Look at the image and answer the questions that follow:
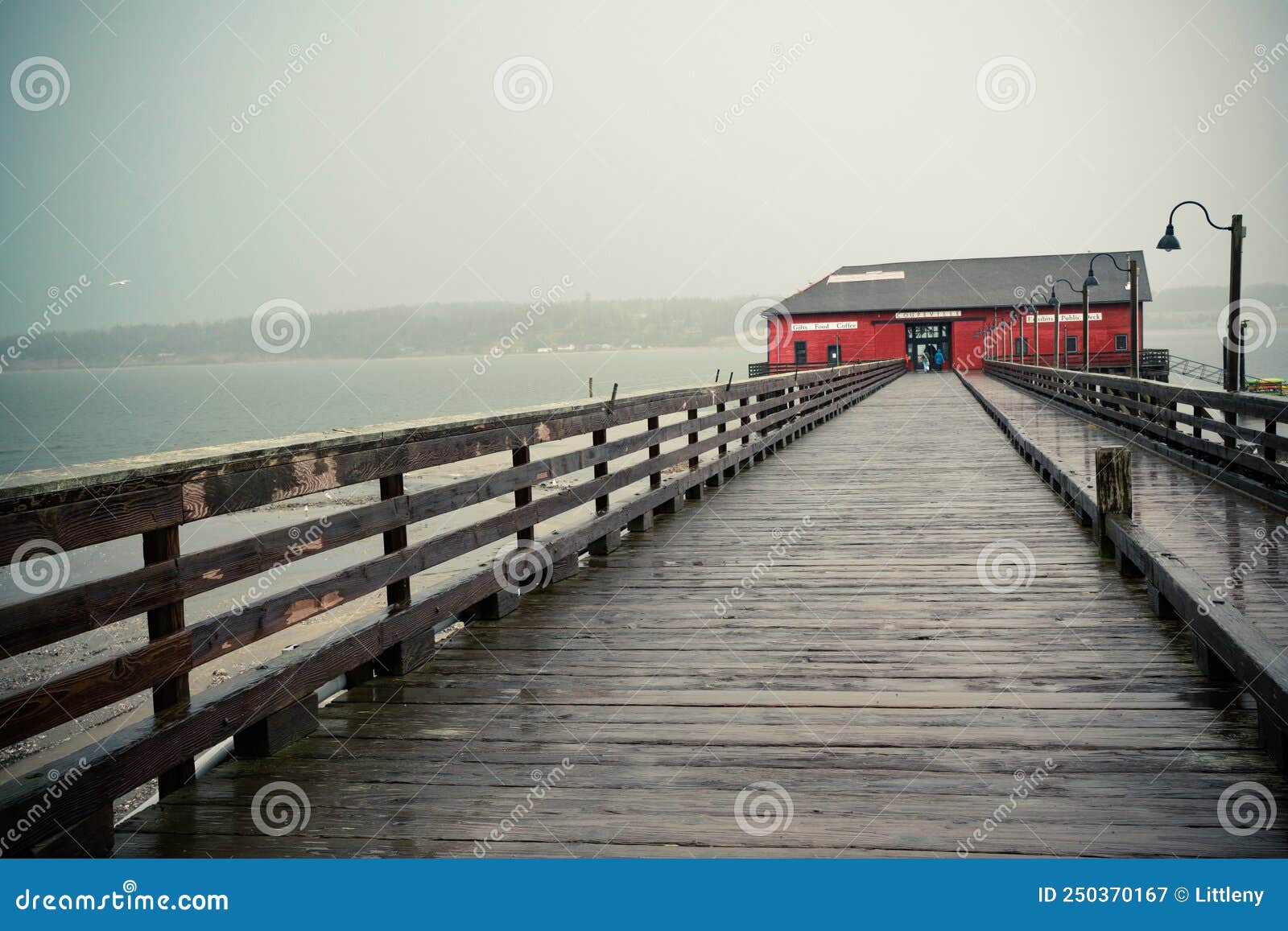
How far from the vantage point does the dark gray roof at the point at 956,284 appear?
208ft

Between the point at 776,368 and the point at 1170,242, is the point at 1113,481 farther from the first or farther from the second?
the point at 776,368

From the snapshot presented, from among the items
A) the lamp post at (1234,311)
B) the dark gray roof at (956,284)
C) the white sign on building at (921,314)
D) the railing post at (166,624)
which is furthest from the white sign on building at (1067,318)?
the railing post at (166,624)

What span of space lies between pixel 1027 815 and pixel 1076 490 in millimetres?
5967

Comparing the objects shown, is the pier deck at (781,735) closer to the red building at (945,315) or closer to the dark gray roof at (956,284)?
the red building at (945,315)

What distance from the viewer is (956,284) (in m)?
66.4

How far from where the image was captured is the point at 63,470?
10.2 feet

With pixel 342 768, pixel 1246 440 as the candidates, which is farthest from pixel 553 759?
pixel 1246 440

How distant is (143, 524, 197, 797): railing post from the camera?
3.27m

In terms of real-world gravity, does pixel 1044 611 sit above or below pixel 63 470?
below

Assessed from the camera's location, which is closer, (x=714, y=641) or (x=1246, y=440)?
(x=714, y=641)

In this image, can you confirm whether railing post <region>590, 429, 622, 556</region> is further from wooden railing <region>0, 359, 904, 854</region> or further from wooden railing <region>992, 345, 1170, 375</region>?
wooden railing <region>992, 345, 1170, 375</region>

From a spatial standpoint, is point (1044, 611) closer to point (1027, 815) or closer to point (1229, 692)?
point (1229, 692)

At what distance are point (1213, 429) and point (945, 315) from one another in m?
57.1

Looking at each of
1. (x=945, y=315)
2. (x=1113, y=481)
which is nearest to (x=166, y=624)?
(x=1113, y=481)
